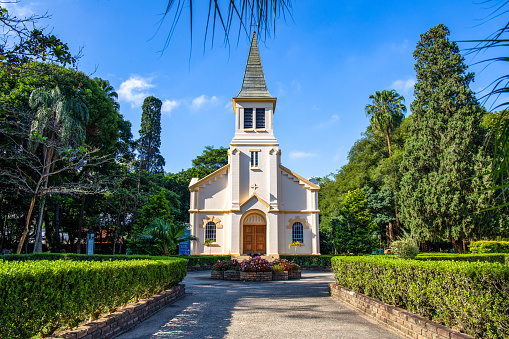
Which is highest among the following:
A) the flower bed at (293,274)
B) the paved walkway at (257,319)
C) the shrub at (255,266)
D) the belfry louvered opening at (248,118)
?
the belfry louvered opening at (248,118)

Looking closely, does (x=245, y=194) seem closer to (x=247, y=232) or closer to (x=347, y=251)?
(x=247, y=232)

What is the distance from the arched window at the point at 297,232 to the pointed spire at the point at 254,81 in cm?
1130

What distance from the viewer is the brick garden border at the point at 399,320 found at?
539 cm

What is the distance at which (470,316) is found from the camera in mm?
4996

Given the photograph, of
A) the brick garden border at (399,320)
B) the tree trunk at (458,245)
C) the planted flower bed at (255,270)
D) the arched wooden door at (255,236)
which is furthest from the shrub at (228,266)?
the tree trunk at (458,245)

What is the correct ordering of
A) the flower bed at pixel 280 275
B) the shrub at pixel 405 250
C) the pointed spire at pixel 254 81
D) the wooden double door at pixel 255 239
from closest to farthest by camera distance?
the shrub at pixel 405 250, the flower bed at pixel 280 275, the wooden double door at pixel 255 239, the pointed spire at pixel 254 81

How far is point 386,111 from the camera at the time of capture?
120 feet

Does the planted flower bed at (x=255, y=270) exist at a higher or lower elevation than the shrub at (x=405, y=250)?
lower

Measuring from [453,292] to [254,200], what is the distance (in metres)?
22.7

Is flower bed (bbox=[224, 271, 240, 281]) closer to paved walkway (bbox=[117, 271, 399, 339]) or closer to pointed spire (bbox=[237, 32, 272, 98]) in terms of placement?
paved walkway (bbox=[117, 271, 399, 339])

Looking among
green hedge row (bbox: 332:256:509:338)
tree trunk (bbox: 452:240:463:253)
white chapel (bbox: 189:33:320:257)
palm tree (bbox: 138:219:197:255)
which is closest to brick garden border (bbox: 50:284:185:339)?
green hedge row (bbox: 332:256:509:338)

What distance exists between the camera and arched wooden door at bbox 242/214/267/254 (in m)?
28.1

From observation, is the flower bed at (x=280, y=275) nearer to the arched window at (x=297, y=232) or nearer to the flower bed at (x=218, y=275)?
the flower bed at (x=218, y=275)

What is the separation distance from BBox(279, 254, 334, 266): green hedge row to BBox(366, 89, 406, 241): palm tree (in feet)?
40.1
